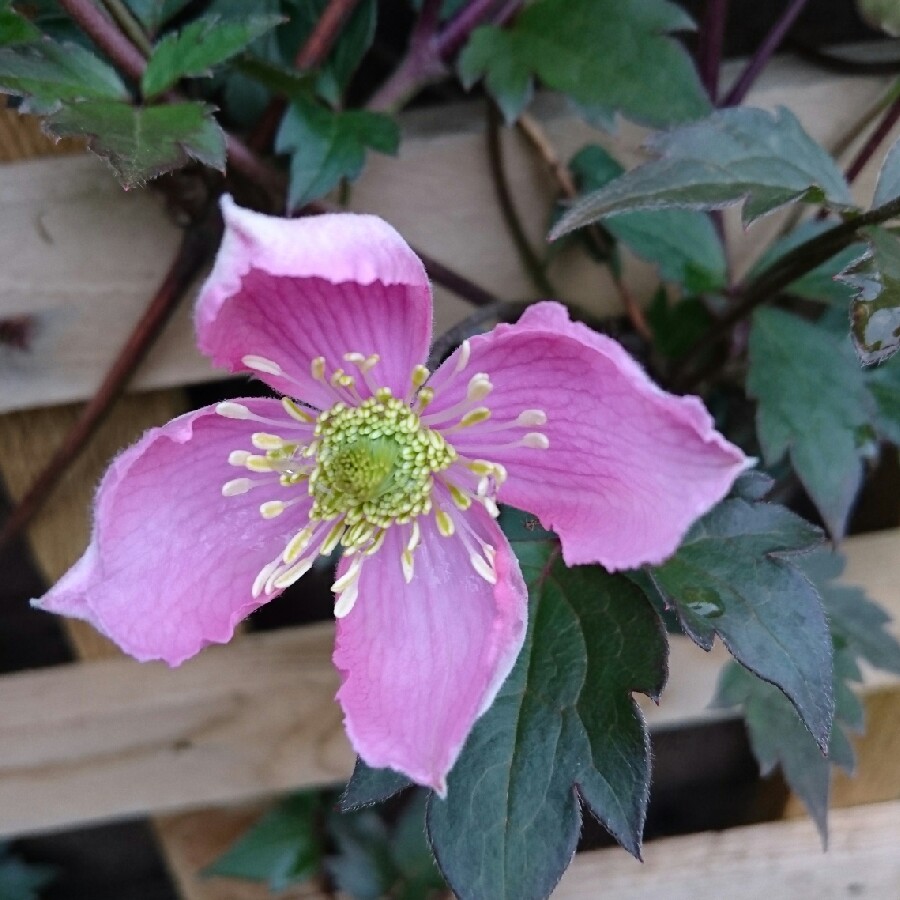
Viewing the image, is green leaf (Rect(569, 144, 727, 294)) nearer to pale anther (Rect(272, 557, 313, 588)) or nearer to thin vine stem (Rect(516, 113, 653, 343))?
thin vine stem (Rect(516, 113, 653, 343))

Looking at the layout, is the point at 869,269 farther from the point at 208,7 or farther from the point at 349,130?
the point at 208,7

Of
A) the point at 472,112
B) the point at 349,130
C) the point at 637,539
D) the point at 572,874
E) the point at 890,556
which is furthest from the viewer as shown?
the point at 572,874

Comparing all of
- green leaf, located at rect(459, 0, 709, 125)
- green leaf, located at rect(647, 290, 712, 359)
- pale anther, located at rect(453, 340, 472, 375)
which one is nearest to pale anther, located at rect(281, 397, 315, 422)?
pale anther, located at rect(453, 340, 472, 375)

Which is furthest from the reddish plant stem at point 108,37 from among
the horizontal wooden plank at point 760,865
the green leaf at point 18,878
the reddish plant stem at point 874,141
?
the green leaf at point 18,878

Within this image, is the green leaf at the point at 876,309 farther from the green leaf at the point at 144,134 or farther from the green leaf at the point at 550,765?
the green leaf at the point at 144,134

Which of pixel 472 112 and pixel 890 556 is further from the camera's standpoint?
pixel 890 556

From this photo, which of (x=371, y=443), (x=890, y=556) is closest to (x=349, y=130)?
(x=371, y=443)
